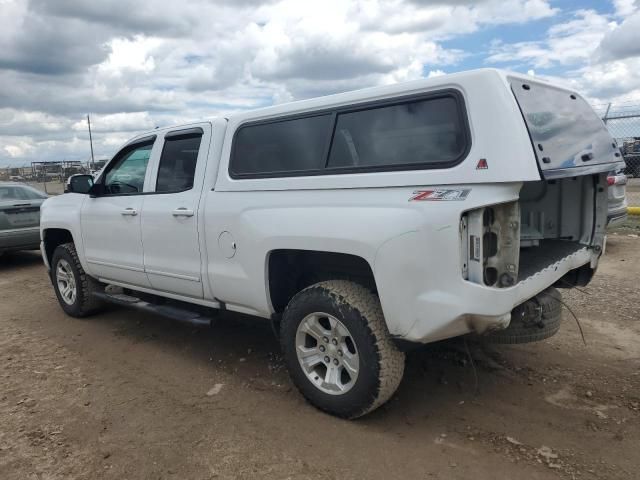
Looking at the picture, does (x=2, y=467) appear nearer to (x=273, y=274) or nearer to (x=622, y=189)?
(x=273, y=274)

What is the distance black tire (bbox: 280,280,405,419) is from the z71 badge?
0.73 metres

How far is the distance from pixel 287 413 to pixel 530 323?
1.68m

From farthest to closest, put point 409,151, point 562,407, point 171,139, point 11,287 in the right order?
1. point 11,287
2. point 171,139
3. point 562,407
4. point 409,151

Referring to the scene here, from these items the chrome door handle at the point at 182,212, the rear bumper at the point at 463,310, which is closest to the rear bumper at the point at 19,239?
the chrome door handle at the point at 182,212

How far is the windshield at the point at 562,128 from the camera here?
289 cm

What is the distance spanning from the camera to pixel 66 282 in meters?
6.20

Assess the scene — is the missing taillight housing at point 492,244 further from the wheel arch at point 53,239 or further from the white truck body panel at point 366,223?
the wheel arch at point 53,239

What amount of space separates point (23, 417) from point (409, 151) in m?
3.16

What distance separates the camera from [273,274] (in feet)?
12.3

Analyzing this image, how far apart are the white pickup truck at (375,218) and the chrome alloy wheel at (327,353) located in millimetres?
13

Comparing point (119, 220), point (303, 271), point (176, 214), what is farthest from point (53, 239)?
point (303, 271)

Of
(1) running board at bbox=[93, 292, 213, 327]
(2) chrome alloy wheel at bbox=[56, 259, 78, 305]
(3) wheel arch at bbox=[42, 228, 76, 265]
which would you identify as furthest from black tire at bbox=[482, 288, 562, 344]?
(3) wheel arch at bbox=[42, 228, 76, 265]

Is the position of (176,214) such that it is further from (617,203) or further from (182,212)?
(617,203)

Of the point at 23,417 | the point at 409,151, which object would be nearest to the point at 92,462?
the point at 23,417
